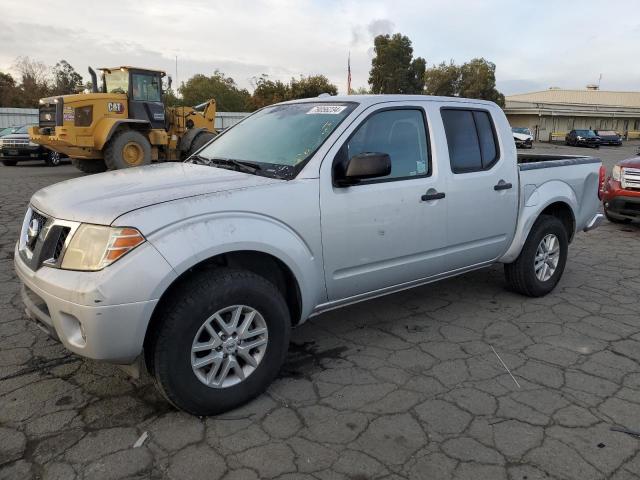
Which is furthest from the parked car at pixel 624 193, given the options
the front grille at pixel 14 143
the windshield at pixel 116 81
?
the front grille at pixel 14 143

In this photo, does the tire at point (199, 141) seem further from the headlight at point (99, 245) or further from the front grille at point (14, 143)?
the headlight at point (99, 245)

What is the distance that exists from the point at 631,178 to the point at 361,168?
257 inches

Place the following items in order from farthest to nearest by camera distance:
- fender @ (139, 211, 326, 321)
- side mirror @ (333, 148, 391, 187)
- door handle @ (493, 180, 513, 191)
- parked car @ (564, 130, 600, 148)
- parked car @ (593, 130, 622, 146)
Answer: parked car @ (593, 130, 622, 146), parked car @ (564, 130, 600, 148), door handle @ (493, 180, 513, 191), side mirror @ (333, 148, 391, 187), fender @ (139, 211, 326, 321)

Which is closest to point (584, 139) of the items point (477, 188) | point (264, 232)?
point (477, 188)

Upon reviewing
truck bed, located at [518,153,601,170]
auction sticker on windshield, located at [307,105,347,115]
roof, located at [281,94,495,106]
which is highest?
roof, located at [281,94,495,106]

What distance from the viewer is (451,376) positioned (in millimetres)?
3287

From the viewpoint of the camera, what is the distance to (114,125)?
12305 millimetres

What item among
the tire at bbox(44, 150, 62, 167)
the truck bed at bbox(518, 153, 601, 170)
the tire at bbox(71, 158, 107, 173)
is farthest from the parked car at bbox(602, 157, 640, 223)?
the tire at bbox(44, 150, 62, 167)

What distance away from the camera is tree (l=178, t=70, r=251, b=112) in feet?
171

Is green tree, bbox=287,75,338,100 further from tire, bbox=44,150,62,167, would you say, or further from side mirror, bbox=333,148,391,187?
side mirror, bbox=333,148,391,187

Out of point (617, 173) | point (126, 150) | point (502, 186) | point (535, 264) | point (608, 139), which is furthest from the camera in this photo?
point (608, 139)

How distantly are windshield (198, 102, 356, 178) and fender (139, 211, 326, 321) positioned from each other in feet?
1.43

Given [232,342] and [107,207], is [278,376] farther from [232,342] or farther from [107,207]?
[107,207]

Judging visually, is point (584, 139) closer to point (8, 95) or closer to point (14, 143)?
point (14, 143)
